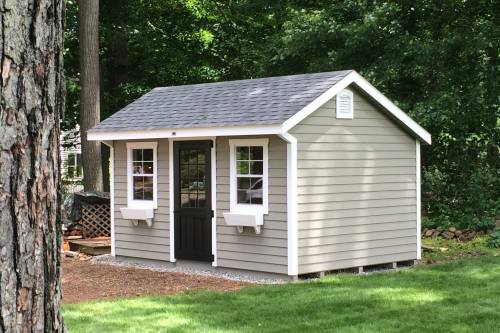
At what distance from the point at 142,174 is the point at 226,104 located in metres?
2.07

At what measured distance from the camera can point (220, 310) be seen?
26.3 feet

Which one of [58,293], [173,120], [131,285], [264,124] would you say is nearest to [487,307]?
[264,124]

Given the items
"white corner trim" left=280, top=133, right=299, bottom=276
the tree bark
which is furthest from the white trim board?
the tree bark

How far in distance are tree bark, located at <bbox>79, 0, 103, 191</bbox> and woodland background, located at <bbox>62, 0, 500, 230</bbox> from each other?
2935 millimetres

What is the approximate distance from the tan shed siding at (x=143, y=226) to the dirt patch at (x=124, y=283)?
2.09 feet

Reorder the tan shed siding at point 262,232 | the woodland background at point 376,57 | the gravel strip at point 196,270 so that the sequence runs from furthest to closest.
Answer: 1. the woodland background at point 376,57
2. the gravel strip at point 196,270
3. the tan shed siding at point 262,232

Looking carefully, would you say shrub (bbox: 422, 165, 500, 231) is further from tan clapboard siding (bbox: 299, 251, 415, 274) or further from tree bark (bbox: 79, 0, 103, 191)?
tree bark (bbox: 79, 0, 103, 191)

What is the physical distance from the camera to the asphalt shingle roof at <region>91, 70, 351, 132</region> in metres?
10.6

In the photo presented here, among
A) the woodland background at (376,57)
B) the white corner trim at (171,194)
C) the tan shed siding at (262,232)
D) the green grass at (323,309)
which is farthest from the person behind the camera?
the woodland background at (376,57)

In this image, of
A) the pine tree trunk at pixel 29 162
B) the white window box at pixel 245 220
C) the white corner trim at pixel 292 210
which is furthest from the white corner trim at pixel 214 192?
the pine tree trunk at pixel 29 162

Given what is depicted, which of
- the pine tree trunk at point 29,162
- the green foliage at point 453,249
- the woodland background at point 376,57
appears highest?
the woodland background at point 376,57

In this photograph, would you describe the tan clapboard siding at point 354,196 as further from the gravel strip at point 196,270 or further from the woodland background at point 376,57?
the woodland background at point 376,57

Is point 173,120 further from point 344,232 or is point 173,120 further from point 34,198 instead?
point 34,198

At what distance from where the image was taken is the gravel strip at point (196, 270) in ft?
35.1
